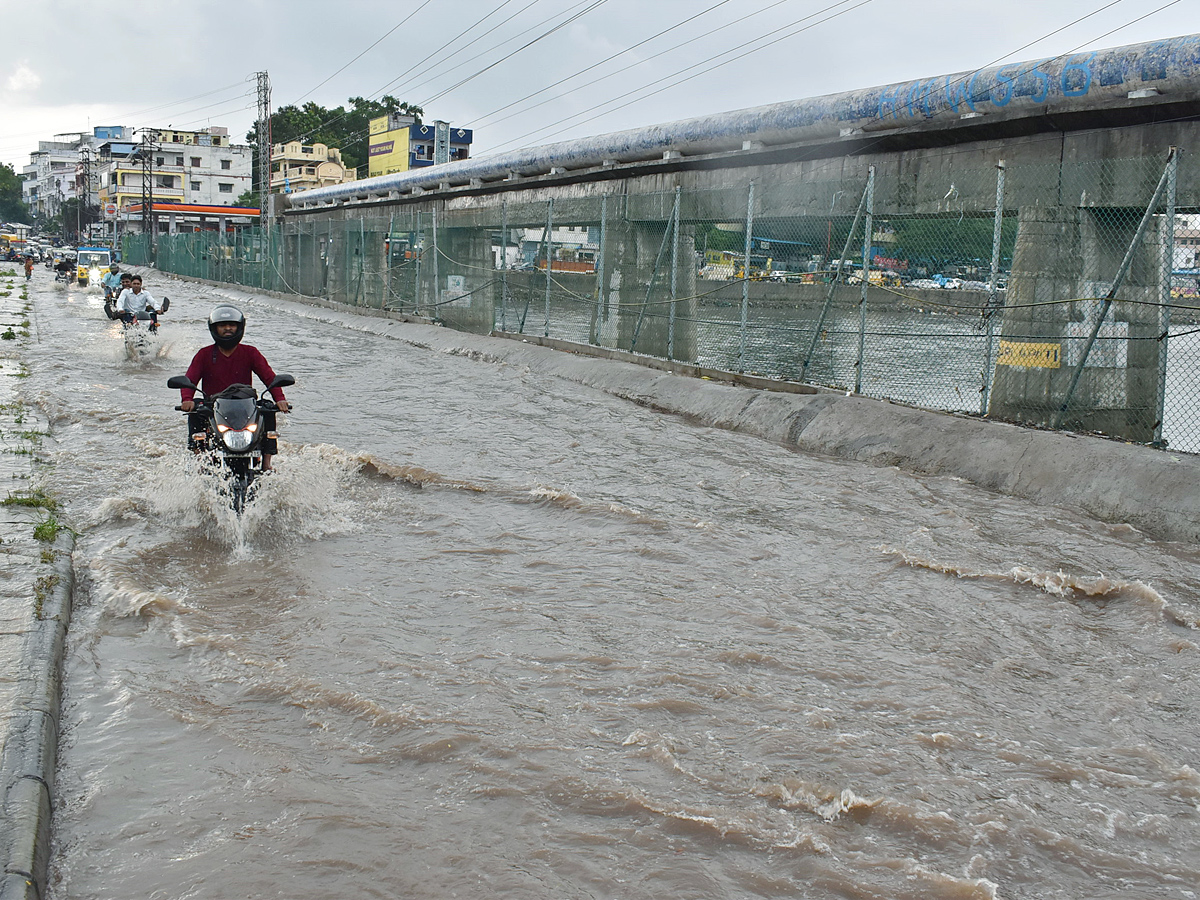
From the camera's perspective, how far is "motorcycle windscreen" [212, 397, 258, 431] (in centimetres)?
746

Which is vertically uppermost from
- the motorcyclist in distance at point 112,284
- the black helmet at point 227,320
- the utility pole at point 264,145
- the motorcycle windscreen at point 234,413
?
the utility pole at point 264,145

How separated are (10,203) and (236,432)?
602 feet

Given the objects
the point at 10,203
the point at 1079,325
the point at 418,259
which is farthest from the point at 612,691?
the point at 10,203

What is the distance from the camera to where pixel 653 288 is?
18906 mm

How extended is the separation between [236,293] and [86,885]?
4620 centimetres

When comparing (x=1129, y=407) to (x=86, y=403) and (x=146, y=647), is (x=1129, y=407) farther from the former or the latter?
(x=86, y=403)

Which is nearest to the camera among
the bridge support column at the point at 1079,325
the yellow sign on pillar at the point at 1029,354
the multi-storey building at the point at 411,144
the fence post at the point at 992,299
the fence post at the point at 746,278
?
the bridge support column at the point at 1079,325

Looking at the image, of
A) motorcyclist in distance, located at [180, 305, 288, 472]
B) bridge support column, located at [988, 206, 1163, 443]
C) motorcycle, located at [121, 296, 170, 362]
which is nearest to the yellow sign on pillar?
bridge support column, located at [988, 206, 1163, 443]

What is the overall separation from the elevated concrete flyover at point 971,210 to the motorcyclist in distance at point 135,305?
7.46m

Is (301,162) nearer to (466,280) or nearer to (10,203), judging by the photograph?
(10,203)

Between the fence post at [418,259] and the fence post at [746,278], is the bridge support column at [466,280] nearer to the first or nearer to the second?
the fence post at [418,259]

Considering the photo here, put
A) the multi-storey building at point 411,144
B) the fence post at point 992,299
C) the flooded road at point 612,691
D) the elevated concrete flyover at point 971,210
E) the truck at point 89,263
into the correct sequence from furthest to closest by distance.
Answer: the multi-storey building at point 411,144
the truck at point 89,263
the fence post at point 992,299
the elevated concrete flyover at point 971,210
the flooded road at point 612,691

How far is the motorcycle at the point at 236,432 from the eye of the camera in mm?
7461

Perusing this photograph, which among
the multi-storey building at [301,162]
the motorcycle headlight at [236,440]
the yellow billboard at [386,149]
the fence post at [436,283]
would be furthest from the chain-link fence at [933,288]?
the multi-storey building at [301,162]
